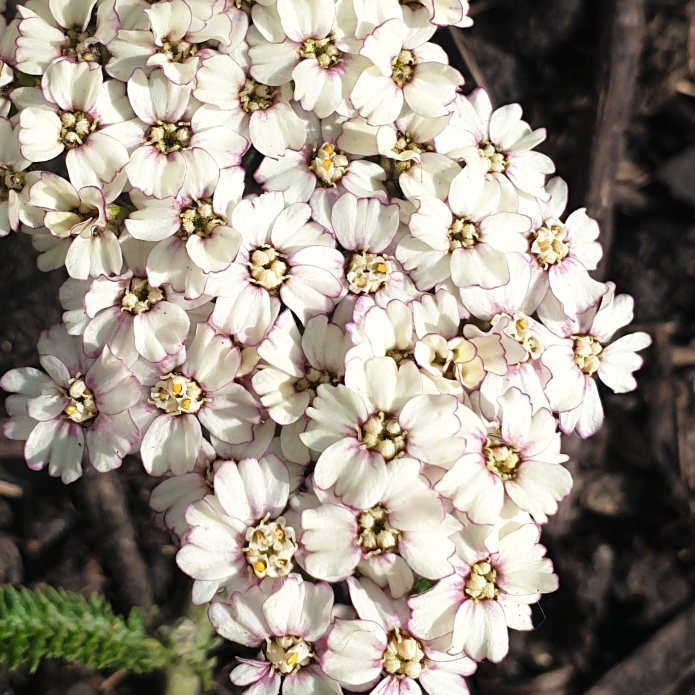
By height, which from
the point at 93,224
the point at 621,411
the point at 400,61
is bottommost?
the point at 621,411

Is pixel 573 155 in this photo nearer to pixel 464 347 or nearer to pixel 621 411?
pixel 621 411

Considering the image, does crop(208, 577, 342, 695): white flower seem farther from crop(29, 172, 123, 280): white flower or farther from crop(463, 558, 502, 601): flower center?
crop(29, 172, 123, 280): white flower

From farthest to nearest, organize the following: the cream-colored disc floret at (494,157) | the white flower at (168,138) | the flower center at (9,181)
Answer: the cream-colored disc floret at (494,157) → the flower center at (9,181) → the white flower at (168,138)

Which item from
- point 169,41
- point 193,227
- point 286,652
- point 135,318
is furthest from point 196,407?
point 169,41

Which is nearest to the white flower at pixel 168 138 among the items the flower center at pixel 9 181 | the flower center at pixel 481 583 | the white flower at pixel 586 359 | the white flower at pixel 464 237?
the flower center at pixel 9 181

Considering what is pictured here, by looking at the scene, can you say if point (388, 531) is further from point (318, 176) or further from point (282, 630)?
point (318, 176)

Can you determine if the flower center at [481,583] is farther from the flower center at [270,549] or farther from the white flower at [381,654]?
the flower center at [270,549]

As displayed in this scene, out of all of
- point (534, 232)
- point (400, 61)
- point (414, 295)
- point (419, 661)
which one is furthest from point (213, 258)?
point (419, 661)
